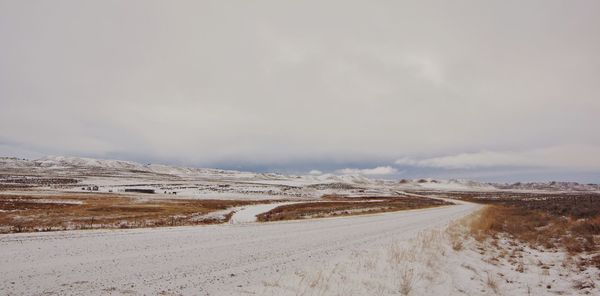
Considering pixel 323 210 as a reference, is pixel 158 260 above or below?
above

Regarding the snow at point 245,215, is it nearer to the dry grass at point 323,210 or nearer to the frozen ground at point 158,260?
the dry grass at point 323,210

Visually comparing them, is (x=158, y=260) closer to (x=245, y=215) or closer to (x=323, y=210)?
(x=245, y=215)

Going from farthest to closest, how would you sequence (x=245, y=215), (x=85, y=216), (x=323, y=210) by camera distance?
(x=323, y=210) < (x=245, y=215) < (x=85, y=216)

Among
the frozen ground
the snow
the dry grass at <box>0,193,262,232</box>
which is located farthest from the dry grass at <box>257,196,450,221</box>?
the frozen ground

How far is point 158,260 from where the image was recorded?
12180 millimetres

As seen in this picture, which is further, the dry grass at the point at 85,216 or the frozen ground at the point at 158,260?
the dry grass at the point at 85,216

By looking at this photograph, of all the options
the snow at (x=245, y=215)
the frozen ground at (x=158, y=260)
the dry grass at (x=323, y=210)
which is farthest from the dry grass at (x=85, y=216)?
the frozen ground at (x=158, y=260)

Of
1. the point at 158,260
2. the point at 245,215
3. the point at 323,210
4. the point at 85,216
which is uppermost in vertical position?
the point at 158,260

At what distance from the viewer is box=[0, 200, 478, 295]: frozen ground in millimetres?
9142

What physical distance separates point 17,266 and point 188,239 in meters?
7.37

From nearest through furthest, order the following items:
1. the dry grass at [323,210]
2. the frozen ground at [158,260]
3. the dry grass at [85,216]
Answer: the frozen ground at [158,260] < the dry grass at [85,216] < the dry grass at [323,210]

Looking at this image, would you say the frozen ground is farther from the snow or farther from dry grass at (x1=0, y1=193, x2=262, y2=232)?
the snow

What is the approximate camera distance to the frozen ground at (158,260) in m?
9.14

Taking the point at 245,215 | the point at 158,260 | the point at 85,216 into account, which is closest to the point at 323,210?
the point at 245,215
